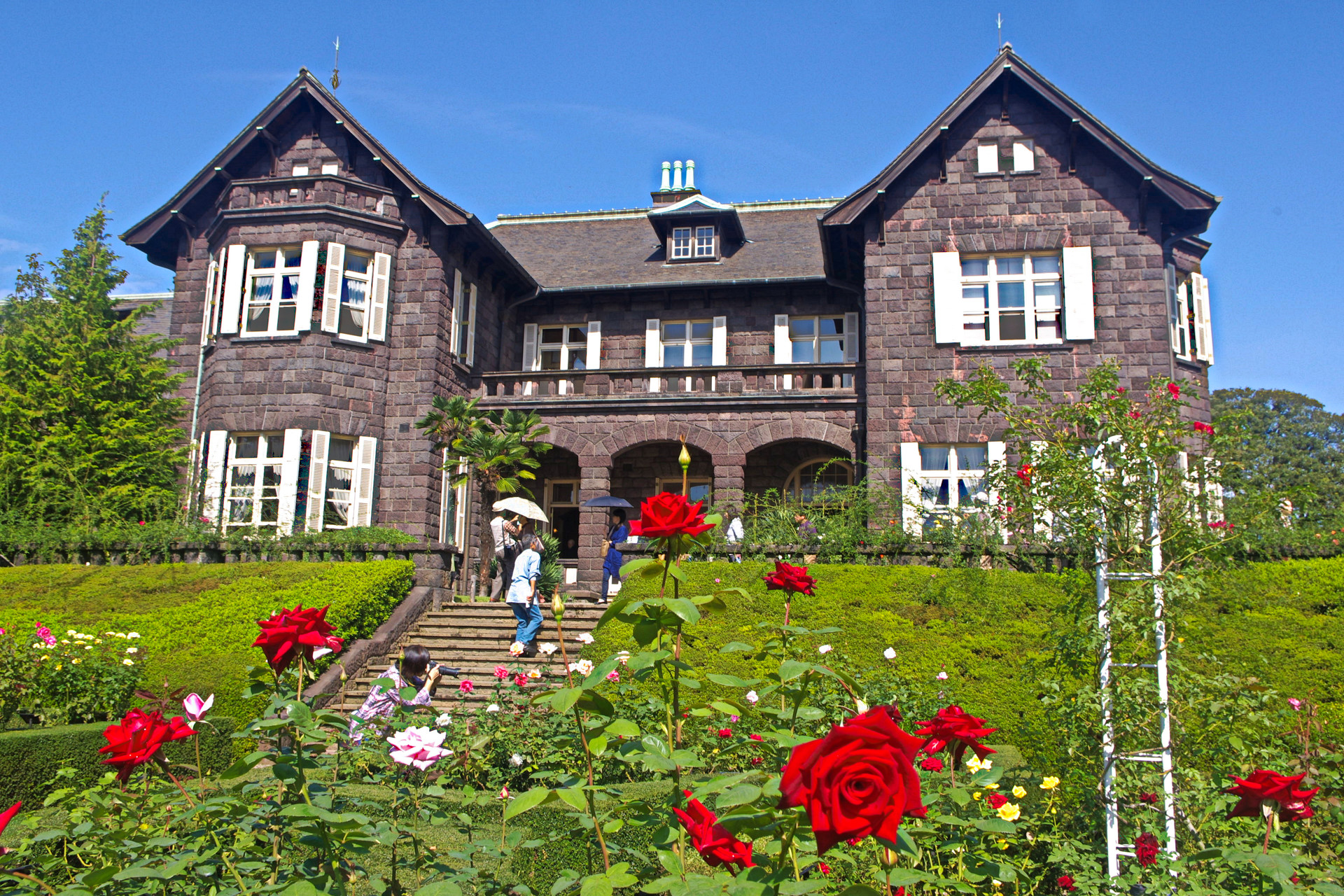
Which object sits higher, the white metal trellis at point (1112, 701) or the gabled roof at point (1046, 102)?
the gabled roof at point (1046, 102)

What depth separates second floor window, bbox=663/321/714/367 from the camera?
69.6 feet

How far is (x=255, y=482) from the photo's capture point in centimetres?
1723

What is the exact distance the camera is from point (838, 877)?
4.09 meters

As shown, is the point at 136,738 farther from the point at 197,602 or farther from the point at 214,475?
the point at 214,475

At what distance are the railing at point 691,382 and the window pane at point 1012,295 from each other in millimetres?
2790

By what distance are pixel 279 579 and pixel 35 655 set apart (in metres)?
4.74

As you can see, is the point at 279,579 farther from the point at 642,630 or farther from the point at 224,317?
the point at 642,630

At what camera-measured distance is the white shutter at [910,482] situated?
15609 millimetres

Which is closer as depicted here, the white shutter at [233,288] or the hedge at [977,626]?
the hedge at [977,626]

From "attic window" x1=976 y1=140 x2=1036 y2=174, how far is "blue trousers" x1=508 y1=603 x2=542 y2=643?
37.4 ft

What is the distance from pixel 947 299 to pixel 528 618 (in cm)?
944

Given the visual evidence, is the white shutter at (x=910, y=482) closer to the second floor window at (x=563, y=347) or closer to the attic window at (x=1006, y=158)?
the attic window at (x=1006, y=158)

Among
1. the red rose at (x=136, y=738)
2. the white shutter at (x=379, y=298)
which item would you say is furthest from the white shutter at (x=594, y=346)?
the red rose at (x=136, y=738)

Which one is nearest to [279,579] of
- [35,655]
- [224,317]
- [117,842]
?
[35,655]
